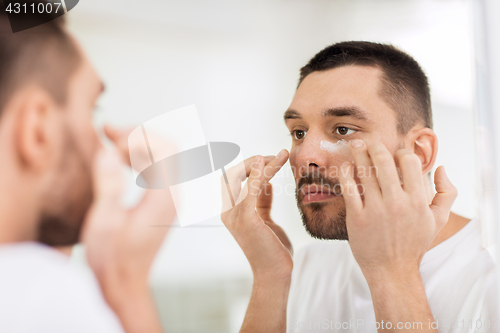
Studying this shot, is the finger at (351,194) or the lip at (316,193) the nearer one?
the finger at (351,194)

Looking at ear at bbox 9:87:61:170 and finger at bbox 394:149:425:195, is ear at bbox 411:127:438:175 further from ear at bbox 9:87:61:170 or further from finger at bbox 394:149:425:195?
ear at bbox 9:87:61:170

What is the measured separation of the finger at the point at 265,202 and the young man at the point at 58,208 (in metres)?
0.25

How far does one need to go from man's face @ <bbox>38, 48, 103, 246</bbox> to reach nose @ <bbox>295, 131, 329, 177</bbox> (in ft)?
1.40

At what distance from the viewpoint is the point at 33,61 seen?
0.67 meters

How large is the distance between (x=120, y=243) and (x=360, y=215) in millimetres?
471

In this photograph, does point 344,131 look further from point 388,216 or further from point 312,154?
point 388,216

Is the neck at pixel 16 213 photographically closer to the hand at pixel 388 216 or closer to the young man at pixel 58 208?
the young man at pixel 58 208

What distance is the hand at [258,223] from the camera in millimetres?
737

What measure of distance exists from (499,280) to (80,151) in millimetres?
905

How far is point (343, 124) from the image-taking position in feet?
2.43

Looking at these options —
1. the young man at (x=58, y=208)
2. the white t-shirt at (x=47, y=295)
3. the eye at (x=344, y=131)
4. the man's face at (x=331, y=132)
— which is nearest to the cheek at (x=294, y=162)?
the man's face at (x=331, y=132)

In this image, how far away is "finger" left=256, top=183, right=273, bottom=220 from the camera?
30.5 inches

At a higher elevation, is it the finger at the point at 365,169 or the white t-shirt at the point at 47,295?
the finger at the point at 365,169

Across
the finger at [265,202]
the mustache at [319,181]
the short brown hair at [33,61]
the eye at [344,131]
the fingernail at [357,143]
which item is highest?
the short brown hair at [33,61]
